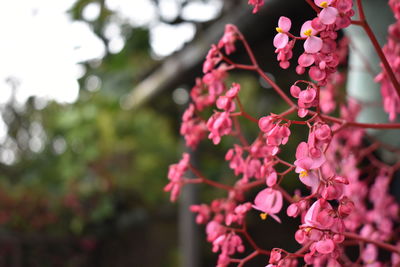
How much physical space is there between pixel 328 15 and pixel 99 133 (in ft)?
10.7

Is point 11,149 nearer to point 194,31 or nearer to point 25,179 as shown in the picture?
point 25,179

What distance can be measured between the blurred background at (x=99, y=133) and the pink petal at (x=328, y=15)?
1.74 meters

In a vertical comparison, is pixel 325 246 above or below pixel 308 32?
below

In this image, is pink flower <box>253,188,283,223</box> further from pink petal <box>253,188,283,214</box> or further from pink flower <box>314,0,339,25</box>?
pink flower <box>314,0,339,25</box>

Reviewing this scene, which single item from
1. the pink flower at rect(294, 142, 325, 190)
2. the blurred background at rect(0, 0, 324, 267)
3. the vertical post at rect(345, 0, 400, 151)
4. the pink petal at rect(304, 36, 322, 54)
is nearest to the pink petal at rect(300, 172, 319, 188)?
the pink flower at rect(294, 142, 325, 190)

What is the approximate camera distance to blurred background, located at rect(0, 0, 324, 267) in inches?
112

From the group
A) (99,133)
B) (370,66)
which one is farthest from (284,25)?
(99,133)

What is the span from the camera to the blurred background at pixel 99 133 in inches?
112

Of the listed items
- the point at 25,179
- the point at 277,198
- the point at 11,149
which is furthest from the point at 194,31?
the point at 11,149

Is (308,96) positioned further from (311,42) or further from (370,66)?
(370,66)

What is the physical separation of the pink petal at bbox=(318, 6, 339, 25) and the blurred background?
174cm

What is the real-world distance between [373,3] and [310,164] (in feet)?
2.46

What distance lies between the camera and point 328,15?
1.45ft

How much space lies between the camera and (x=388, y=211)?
97 centimetres
